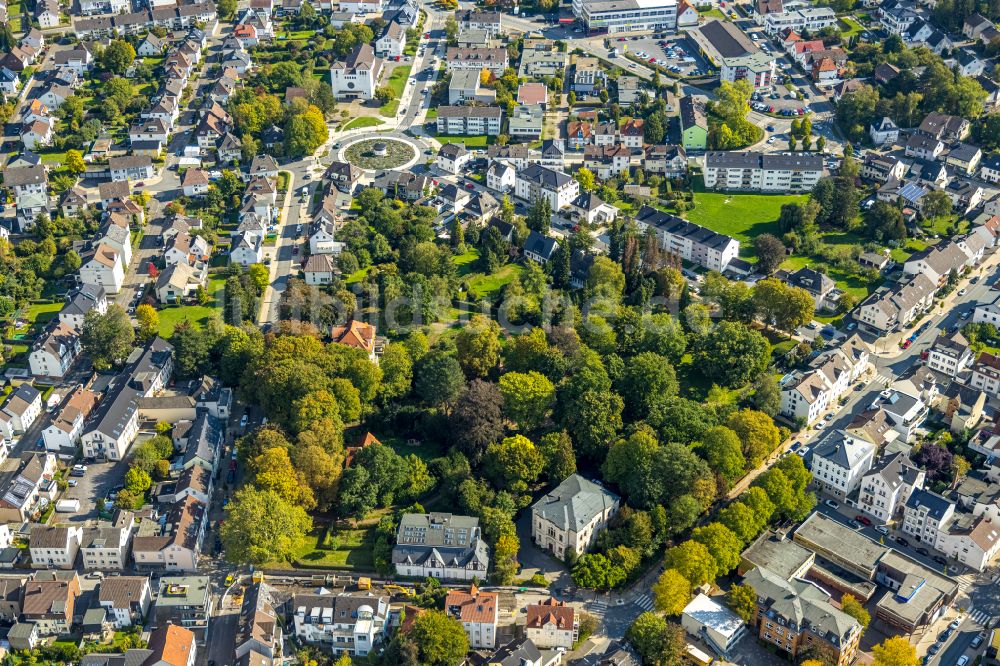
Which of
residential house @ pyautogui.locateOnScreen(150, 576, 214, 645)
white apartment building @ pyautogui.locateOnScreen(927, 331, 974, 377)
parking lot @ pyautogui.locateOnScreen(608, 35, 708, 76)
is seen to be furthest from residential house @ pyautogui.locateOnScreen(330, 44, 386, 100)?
residential house @ pyautogui.locateOnScreen(150, 576, 214, 645)

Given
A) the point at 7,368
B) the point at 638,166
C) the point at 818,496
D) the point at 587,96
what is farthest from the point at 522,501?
the point at 587,96

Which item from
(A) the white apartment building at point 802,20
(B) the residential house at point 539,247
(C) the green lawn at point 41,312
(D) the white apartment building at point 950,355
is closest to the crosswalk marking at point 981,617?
(D) the white apartment building at point 950,355

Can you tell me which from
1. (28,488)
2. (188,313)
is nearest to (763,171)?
(188,313)

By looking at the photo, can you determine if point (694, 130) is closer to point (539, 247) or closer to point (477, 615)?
point (539, 247)

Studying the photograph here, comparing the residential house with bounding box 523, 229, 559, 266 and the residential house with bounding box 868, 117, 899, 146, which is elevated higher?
the residential house with bounding box 868, 117, 899, 146

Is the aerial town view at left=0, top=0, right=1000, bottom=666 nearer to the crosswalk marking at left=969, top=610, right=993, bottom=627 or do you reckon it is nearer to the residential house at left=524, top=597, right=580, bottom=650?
the residential house at left=524, top=597, right=580, bottom=650

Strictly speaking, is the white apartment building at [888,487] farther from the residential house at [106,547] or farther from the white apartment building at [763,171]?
the residential house at [106,547]

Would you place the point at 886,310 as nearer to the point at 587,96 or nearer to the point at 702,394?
the point at 702,394
